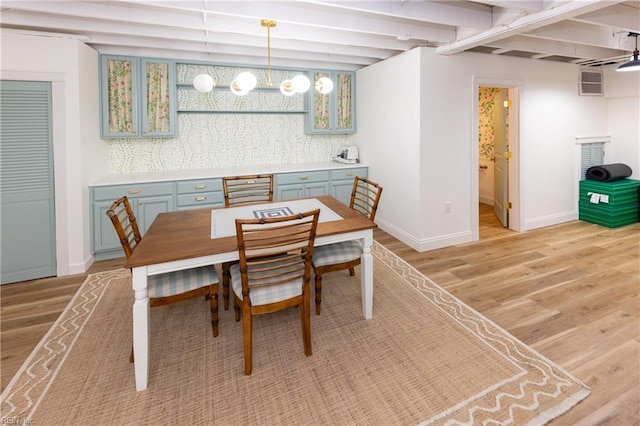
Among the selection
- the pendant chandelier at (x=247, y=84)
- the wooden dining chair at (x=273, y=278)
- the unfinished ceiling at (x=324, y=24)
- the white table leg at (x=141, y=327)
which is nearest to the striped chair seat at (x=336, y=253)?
the wooden dining chair at (x=273, y=278)

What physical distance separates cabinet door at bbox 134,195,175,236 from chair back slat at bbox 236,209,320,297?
229 centimetres

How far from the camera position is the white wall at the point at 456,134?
3.78 metres

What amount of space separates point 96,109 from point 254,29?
1996mm

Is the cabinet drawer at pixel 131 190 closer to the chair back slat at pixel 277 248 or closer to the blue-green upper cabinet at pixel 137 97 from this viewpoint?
the blue-green upper cabinet at pixel 137 97

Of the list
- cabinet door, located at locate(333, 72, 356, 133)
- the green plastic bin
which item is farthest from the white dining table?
the green plastic bin

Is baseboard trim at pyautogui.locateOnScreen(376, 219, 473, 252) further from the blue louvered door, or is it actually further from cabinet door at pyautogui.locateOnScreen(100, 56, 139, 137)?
the blue louvered door

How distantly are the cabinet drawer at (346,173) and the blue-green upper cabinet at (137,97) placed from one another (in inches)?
83.3

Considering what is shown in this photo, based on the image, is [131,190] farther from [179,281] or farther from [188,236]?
[179,281]

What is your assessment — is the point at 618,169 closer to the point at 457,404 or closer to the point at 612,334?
the point at 612,334

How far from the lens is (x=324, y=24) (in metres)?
2.88

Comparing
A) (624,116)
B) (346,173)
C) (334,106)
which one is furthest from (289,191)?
(624,116)

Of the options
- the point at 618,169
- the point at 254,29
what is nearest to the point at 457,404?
the point at 254,29

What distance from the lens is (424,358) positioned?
203 cm

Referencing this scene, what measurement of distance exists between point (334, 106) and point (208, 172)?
203 centimetres
